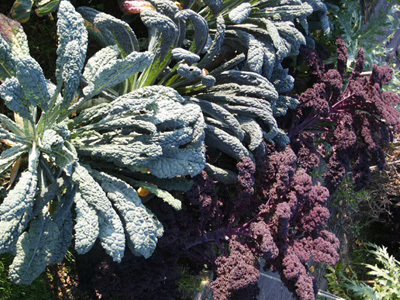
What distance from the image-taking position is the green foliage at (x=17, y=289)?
1.75 meters

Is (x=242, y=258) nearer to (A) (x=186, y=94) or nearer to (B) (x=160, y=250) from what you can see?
(B) (x=160, y=250)

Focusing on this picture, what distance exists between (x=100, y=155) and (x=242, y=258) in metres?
0.81

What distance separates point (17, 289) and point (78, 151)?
61cm

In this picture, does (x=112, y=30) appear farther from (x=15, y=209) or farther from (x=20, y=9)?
(x=15, y=209)

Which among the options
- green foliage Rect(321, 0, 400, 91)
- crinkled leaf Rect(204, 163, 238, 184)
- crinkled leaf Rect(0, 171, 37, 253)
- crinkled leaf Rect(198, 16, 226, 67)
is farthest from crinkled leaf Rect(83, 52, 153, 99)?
green foliage Rect(321, 0, 400, 91)

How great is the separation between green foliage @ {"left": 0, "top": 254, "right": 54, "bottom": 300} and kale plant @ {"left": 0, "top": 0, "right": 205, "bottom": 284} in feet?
0.74

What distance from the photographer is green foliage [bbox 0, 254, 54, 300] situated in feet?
5.74

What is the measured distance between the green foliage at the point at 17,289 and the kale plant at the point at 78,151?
0.74 feet

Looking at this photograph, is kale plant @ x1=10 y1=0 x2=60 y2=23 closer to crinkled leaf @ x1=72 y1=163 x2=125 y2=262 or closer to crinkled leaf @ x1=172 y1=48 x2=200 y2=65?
crinkled leaf @ x1=172 y1=48 x2=200 y2=65

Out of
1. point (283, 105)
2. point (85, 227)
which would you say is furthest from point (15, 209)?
point (283, 105)

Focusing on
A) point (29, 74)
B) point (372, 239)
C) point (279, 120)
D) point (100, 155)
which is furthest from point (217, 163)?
point (372, 239)

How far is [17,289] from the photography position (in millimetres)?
1785

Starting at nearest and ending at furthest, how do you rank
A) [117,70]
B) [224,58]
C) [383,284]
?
[117,70], [224,58], [383,284]

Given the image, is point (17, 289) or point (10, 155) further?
point (17, 289)
